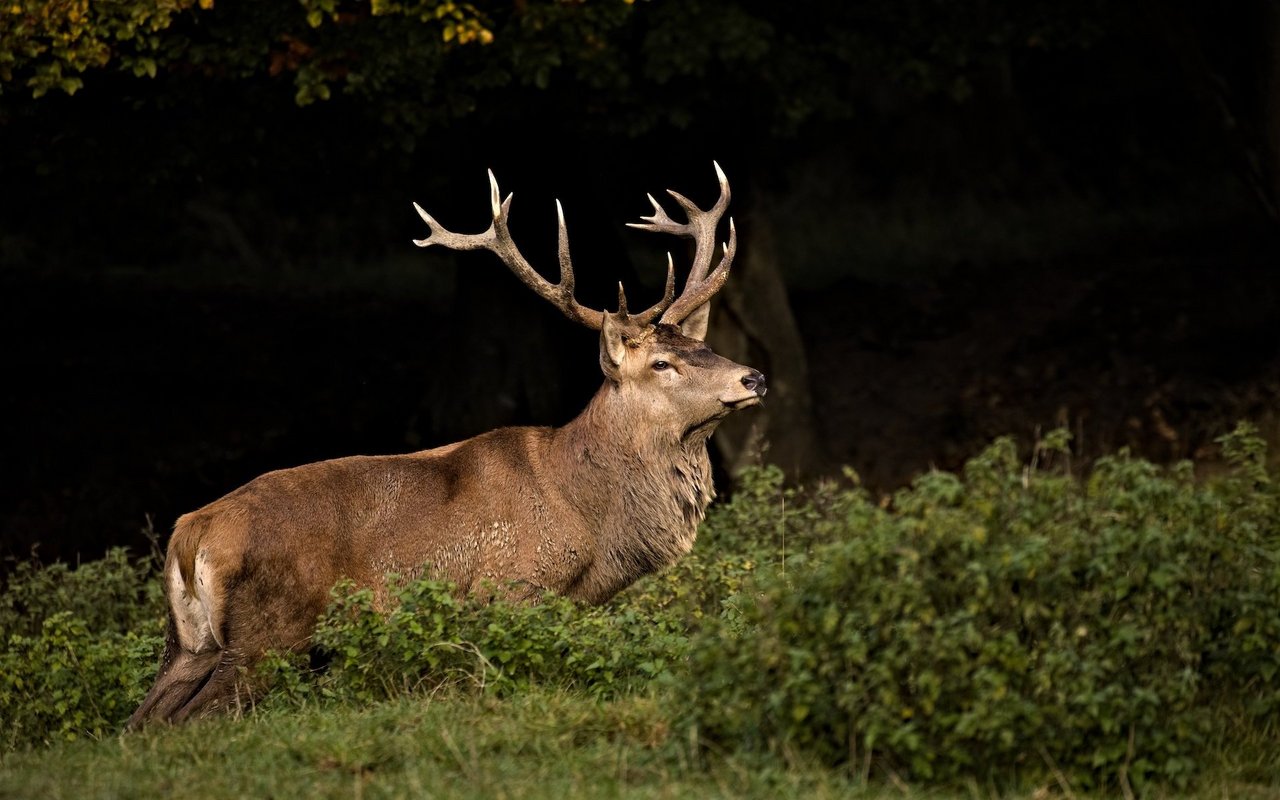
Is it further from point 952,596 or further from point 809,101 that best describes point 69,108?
point 952,596

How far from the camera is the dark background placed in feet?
39.9

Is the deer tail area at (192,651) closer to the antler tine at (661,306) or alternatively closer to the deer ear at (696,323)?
the antler tine at (661,306)

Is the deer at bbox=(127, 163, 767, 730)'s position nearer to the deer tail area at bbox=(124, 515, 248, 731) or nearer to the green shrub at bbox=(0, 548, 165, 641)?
the deer tail area at bbox=(124, 515, 248, 731)

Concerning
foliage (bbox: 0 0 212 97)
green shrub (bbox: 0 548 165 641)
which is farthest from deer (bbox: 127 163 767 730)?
foliage (bbox: 0 0 212 97)

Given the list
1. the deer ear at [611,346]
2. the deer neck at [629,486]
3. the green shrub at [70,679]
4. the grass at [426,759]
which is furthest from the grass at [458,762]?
the deer ear at [611,346]

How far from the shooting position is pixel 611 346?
8734mm

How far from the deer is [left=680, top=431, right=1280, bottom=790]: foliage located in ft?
6.82

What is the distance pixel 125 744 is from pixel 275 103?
20.9 ft

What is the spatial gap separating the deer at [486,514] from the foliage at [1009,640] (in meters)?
2.08

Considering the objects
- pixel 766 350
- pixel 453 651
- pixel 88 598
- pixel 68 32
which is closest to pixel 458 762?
pixel 453 651

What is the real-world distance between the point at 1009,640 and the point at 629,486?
3.05 metres

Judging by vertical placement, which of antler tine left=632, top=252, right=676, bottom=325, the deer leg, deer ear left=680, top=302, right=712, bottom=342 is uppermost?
antler tine left=632, top=252, right=676, bottom=325

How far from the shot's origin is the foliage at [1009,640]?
5926mm

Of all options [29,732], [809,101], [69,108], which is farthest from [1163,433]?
[29,732]
